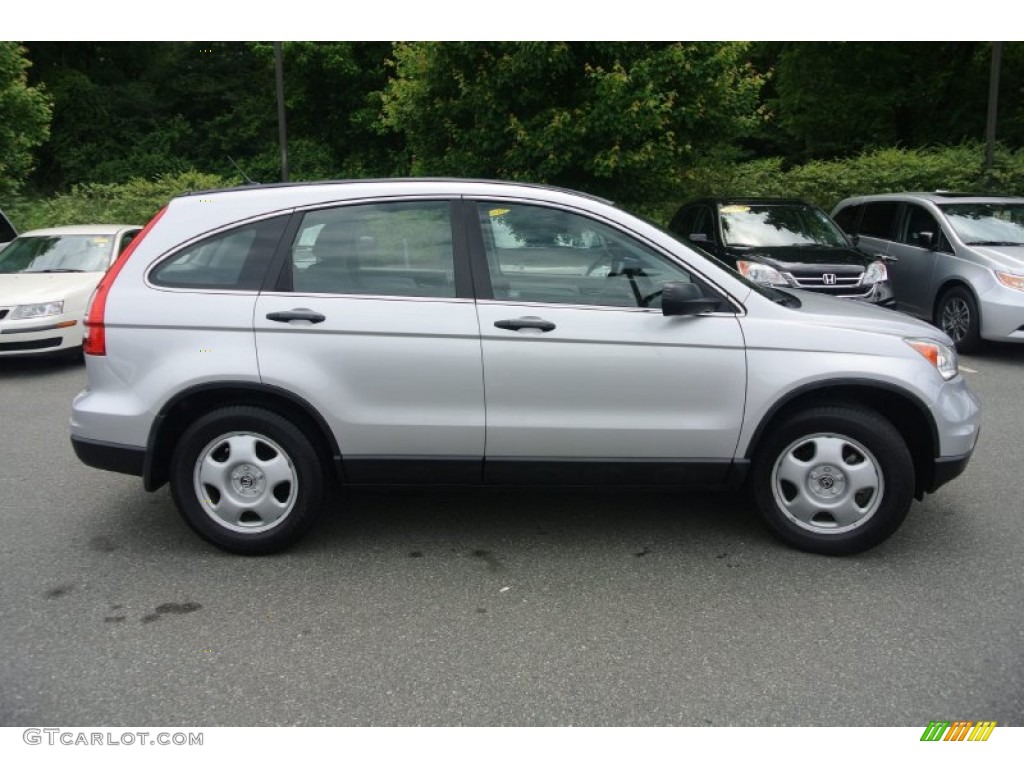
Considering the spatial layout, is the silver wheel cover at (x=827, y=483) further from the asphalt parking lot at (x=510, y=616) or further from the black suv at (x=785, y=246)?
the black suv at (x=785, y=246)

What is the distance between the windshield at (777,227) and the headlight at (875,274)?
0.71 metres

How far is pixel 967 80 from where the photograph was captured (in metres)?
25.0

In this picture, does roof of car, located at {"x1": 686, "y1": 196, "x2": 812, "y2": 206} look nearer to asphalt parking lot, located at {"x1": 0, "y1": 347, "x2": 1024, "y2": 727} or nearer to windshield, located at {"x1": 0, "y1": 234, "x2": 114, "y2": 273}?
asphalt parking lot, located at {"x1": 0, "y1": 347, "x2": 1024, "y2": 727}

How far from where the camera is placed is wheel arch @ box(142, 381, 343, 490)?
417cm

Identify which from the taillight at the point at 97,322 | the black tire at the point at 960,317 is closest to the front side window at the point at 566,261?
the taillight at the point at 97,322

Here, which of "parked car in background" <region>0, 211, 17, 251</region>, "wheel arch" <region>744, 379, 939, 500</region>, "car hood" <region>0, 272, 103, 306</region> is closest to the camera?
"wheel arch" <region>744, 379, 939, 500</region>

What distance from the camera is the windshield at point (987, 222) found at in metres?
10.1

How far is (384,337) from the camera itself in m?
4.14

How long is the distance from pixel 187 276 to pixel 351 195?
87cm

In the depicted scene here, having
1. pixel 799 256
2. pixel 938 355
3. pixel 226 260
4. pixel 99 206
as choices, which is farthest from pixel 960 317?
pixel 99 206

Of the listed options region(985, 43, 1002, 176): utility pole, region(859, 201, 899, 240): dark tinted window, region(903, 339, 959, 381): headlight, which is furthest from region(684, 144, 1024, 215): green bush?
region(903, 339, 959, 381): headlight

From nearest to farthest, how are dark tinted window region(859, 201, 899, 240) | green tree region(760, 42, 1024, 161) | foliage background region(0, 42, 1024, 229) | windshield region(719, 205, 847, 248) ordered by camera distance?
1. windshield region(719, 205, 847, 248)
2. dark tinted window region(859, 201, 899, 240)
3. foliage background region(0, 42, 1024, 229)
4. green tree region(760, 42, 1024, 161)
